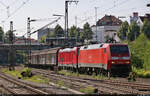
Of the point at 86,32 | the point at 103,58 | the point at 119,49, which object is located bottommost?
the point at 103,58

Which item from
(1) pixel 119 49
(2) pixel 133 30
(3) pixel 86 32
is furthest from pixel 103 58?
(3) pixel 86 32

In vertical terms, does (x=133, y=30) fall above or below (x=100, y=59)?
above

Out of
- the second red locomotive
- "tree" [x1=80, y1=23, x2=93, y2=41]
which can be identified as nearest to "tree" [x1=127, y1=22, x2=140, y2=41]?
"tree" [x1=80, y1=23, x2=93, y2=41]

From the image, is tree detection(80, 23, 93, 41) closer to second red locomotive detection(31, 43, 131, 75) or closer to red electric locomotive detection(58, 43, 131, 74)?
second red locomotive detection(31, 43, 131, 75)

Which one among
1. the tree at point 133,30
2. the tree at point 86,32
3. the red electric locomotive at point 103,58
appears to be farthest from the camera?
the tree at point 86,32

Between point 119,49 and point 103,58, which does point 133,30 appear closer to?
point 103,58

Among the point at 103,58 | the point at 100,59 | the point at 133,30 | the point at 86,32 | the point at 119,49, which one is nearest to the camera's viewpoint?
the point at 119,49

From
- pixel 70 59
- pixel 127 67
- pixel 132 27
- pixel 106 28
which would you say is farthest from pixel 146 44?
pixel 106 28

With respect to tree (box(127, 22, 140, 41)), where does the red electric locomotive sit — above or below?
below

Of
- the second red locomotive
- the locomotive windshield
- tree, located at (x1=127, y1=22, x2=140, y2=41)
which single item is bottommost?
the second red locomotive

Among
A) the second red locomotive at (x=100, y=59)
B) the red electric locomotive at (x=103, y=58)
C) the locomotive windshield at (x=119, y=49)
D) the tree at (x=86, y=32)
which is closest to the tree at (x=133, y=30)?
the tree at (x=86, y=32)

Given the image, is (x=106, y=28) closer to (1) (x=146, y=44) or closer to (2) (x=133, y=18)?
(2) (x=133, y=18)

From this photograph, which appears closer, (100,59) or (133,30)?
(100,59)

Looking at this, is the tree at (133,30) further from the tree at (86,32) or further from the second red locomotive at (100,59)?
the second red locomotive at (100,59)
